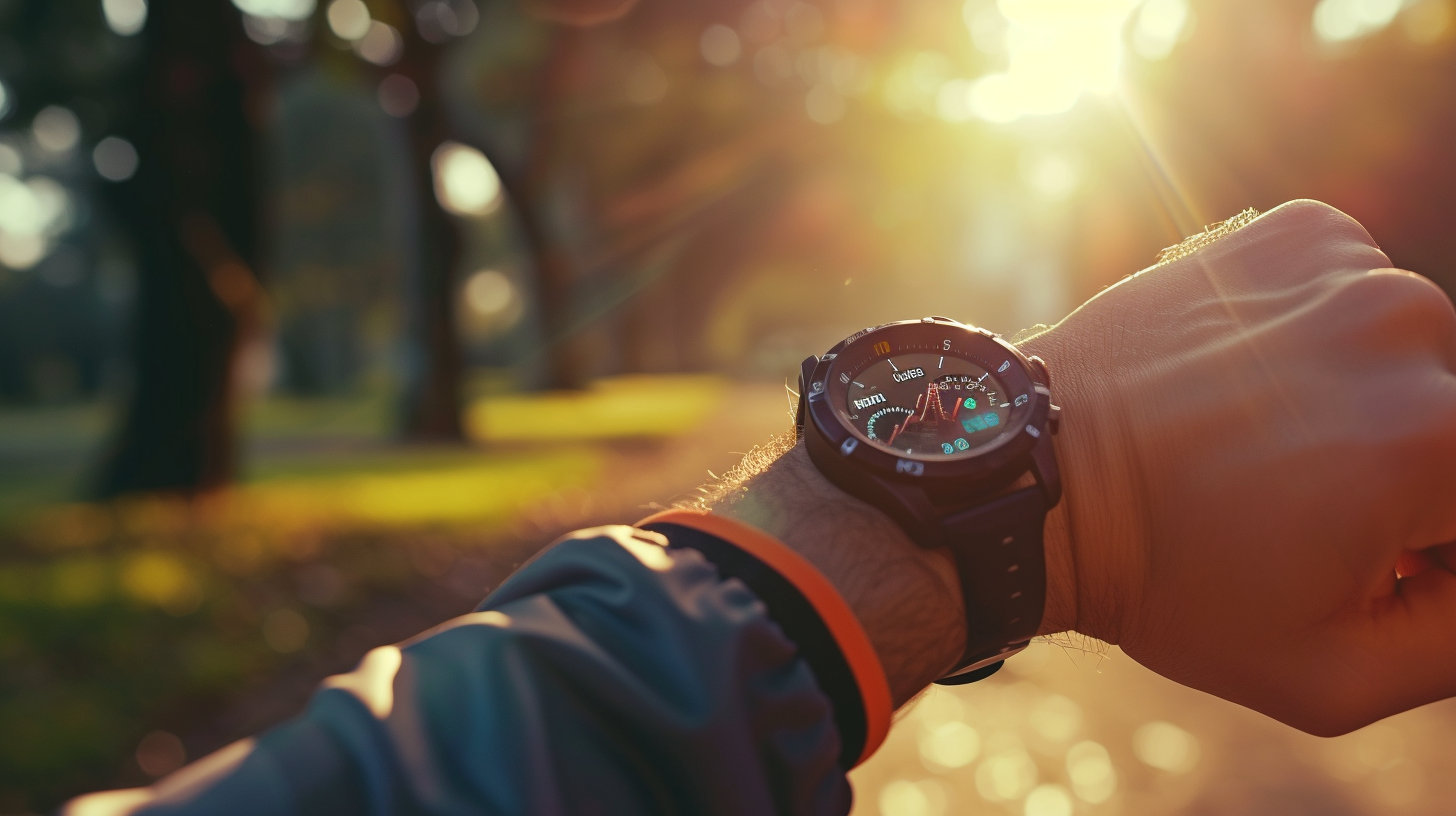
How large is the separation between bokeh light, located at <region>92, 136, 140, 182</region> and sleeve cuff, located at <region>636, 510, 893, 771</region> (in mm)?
10977

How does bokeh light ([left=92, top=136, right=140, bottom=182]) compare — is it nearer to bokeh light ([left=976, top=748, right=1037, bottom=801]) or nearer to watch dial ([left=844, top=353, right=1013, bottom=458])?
bokeh light ([left=976, top=748, right=1037, bottom=801])

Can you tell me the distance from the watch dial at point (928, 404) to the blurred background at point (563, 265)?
41cm

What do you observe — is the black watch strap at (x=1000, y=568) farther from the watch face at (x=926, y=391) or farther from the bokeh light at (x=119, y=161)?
the bokeh light at (x=119, y=161)

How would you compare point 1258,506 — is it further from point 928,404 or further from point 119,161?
point 119,161

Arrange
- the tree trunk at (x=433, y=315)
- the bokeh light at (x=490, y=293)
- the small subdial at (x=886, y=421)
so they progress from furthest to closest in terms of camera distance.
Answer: the bokeh light at (x=490, y=293)
the tree trunk at (x=433, y=315)
the small subdial at (x=886, y=421)

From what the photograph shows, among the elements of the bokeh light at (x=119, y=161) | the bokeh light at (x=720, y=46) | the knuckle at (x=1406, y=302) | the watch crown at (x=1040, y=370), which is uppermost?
the bokeh light at (x=720, y=46)

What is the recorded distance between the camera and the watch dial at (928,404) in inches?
88.5

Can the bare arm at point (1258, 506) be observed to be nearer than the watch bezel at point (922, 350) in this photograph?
Yes

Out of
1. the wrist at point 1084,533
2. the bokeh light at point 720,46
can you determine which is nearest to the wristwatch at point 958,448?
the wrist at point 1084,533

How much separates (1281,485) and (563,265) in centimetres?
2223

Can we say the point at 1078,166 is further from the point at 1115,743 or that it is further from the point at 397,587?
the point at 397,587

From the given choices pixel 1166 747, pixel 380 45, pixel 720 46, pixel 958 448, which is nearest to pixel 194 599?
pixel 1166 747

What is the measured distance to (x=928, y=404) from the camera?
2.34 metres

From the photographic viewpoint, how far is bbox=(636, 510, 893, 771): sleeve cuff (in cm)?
160
